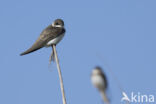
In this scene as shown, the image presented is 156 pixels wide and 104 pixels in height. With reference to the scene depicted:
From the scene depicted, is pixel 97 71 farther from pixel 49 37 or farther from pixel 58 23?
pixel 58 23

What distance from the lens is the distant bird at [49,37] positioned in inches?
379

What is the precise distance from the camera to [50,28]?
34.8 feet

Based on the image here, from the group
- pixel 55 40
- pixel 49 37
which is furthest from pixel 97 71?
pixel 49 37

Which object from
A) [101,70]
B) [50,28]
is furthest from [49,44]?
[101,70]

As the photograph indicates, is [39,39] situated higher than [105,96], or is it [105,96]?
[39,39]

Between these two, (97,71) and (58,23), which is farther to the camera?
(58,23)

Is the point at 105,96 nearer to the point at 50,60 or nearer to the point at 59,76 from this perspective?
the point at 59,76

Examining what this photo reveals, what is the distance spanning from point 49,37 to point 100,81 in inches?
297

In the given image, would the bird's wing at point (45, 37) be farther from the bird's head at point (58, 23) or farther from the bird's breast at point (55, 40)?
the bird's head at point (58, 23)

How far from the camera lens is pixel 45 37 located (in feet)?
32.8

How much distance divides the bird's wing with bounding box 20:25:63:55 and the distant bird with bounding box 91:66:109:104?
6.92 metres

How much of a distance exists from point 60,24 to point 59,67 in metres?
5.31

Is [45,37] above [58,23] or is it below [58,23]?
below

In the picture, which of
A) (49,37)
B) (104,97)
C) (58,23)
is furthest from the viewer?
(58,23)
